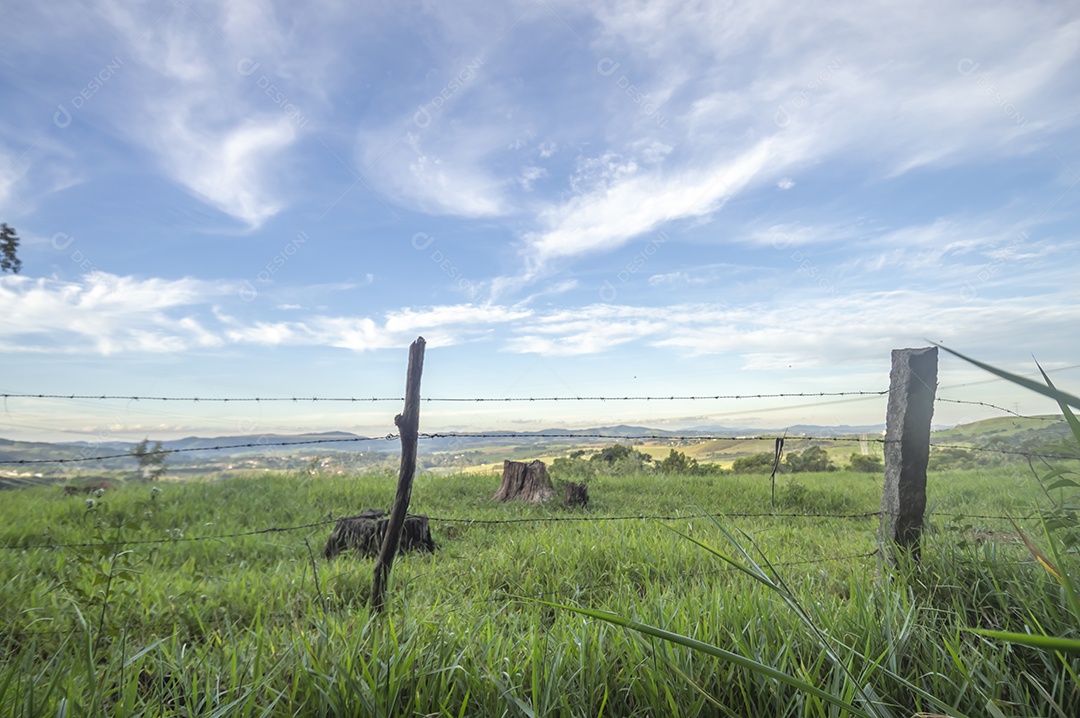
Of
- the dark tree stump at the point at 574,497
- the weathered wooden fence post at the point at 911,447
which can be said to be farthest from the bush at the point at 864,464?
the weathered wooden fence post at the point at 911,447

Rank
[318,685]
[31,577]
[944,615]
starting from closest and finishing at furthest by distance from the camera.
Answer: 1. [318,685]
2. [944,615]
3. [31,577]

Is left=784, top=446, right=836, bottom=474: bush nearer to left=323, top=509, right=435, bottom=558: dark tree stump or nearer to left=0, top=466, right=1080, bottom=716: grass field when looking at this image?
left=0, top=466, right=1080, bottom=716: grass field

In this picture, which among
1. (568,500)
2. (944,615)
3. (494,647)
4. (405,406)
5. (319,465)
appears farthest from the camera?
(319,465)

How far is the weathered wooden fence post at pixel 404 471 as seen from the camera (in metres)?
4.29

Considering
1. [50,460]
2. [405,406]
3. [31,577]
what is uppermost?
[405,406]

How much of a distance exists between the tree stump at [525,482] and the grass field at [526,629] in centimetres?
374

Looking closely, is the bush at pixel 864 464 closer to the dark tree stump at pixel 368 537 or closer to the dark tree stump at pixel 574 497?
the dark tree stump at pixel 574 497

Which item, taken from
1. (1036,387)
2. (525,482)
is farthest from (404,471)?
(525,482)

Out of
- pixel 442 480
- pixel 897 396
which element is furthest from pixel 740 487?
pixel 897 396

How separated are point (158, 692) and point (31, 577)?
4138 millimetres

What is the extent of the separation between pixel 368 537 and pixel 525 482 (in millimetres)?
4376

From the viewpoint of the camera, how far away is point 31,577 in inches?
214

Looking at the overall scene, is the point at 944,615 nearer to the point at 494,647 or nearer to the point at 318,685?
the point at 494,647

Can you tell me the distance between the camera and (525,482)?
37.2 feet
